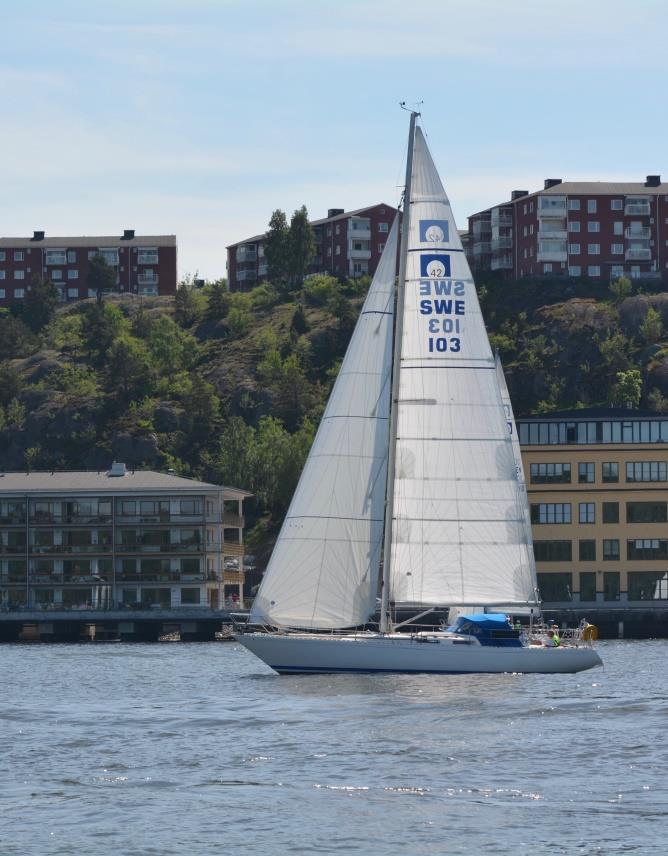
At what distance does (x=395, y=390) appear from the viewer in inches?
2549

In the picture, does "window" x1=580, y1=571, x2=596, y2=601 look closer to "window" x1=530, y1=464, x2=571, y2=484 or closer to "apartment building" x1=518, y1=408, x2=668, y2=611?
"apartment building" x1=518, y1=408, x2=668, y2=611

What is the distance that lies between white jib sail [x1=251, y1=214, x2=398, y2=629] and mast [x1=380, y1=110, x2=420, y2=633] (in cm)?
36

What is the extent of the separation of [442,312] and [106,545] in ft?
236

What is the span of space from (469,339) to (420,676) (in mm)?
12087

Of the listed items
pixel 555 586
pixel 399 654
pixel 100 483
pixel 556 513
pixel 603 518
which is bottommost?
pixel 399 654

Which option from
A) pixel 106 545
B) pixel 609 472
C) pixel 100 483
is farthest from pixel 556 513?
pixel 100 483

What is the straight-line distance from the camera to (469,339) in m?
64.9

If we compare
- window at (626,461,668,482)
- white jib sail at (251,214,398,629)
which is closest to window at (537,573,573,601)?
window at (626,461,668,482)

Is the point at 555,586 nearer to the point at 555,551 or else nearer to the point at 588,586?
the point at 588,586

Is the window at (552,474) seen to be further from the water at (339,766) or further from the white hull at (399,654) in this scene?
the white hull at (399,654)

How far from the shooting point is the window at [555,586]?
434ft

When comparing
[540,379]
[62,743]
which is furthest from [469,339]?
[540,379]

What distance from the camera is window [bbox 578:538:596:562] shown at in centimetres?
13362

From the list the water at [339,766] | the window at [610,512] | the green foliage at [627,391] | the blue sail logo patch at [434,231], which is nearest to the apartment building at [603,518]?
the window at [610,512]
